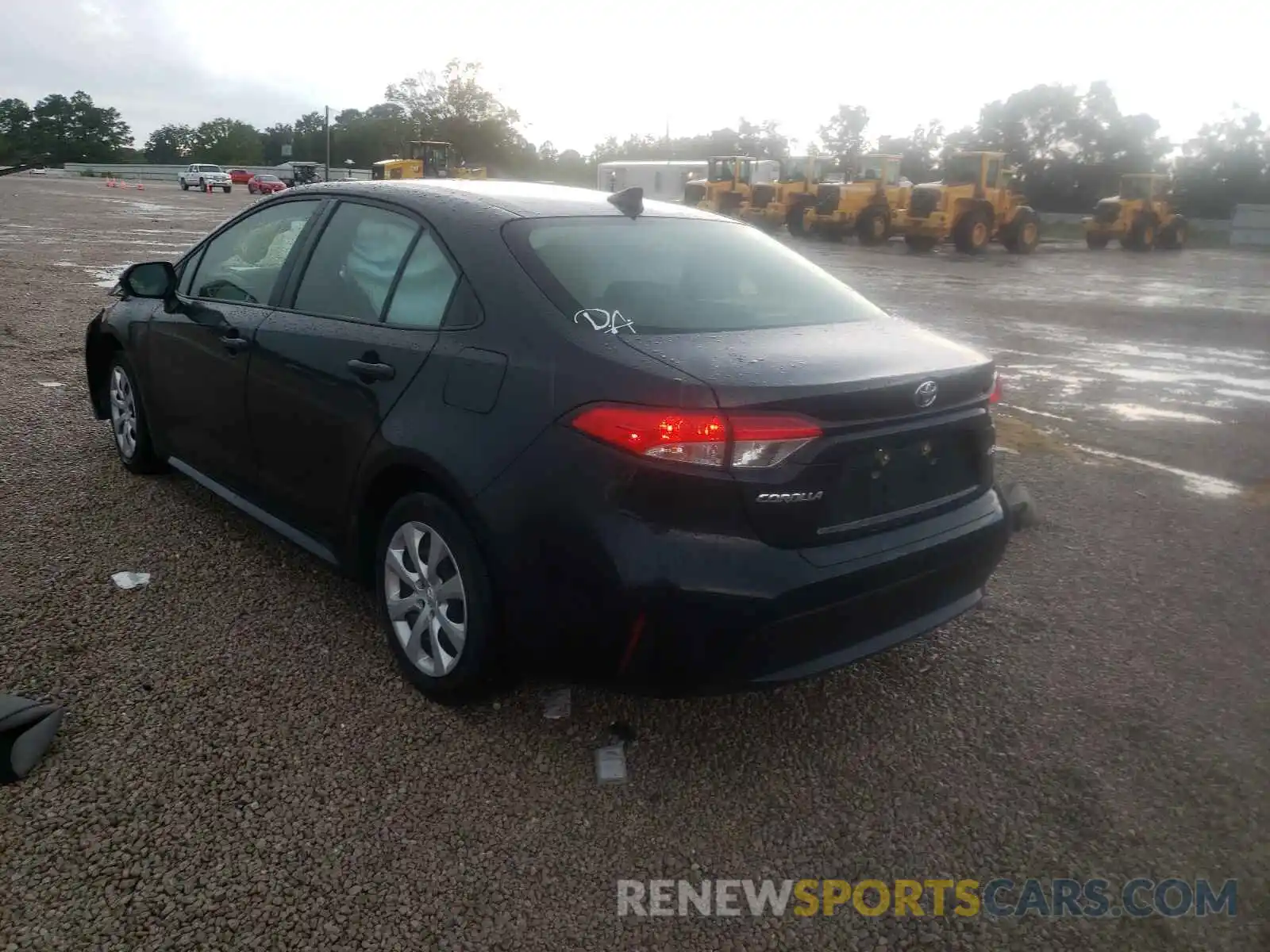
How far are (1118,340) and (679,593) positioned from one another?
11091 millimetres

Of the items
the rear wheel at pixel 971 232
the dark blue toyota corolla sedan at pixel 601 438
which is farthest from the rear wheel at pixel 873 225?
the dark blue toyota corolla sedan at pixel 601 438

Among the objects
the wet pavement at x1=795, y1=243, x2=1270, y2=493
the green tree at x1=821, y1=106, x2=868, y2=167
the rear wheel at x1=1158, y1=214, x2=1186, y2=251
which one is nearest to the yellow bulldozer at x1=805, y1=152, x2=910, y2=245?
the wet pavement at x1=795, y1=243, x2=1270, y2=493

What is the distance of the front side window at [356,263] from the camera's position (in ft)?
11.0

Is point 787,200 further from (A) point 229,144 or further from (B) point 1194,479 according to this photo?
(A) point 229,144

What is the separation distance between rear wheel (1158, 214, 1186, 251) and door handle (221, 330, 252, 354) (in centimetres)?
3085

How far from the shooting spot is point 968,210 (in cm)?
2455

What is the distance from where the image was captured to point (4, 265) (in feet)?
45.6

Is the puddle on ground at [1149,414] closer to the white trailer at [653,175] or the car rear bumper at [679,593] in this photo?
the car rear bumper at [679,593]

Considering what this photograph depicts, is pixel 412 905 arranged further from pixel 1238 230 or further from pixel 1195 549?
Answer: pixel 1238 230

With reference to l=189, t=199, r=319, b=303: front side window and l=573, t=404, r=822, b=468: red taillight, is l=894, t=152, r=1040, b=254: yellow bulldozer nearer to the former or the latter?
l=189, t=199, r=319, b=303: front side window

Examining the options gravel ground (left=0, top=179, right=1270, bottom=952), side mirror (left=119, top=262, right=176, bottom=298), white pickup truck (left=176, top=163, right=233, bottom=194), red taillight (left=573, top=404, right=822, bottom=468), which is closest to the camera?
gravel ground (left=0, top=179, right=1270, bottom=952)

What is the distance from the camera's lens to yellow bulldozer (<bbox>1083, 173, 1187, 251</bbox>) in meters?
28.5

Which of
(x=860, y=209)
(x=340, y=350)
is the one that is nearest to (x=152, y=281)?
(x=340, y=350)

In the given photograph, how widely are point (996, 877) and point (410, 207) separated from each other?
2.67 meters
